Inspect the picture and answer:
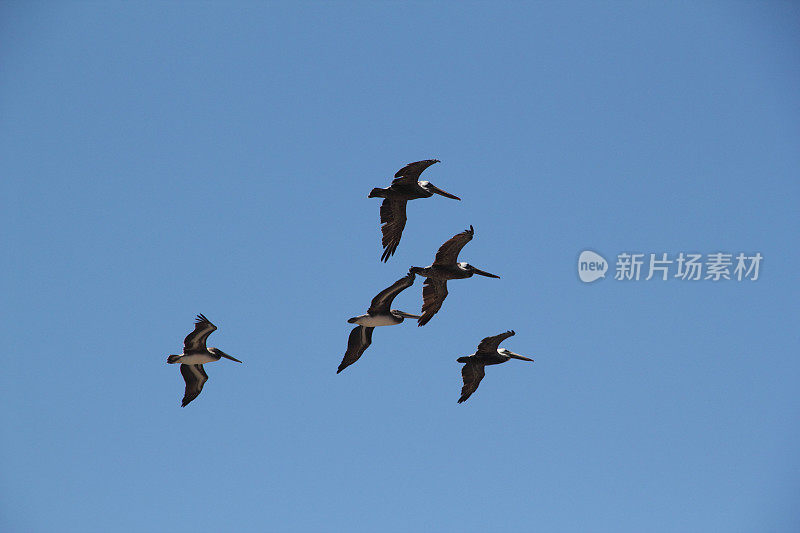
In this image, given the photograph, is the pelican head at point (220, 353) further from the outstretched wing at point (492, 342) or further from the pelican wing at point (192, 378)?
the outstretched wing at point (492, 342)

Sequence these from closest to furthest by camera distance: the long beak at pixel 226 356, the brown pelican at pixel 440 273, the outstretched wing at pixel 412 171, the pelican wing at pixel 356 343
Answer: the outstretched wing at pixel 412 171 < the brown pelican at pixel 440 273 < the pelican wing at pixel 356 343 < the long beak at pixel 226 356

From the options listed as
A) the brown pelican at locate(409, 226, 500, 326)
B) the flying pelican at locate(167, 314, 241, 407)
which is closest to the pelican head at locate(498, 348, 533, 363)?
the brown pelican at locate(409, 226, 500, 326)

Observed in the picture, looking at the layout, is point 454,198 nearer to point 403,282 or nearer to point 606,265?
point 403,282

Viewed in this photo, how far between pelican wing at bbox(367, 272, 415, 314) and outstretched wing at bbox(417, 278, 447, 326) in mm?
555

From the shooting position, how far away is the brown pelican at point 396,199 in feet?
99.7

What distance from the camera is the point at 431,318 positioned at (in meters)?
30.6

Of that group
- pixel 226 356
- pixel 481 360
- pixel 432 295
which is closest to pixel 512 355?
pixel 481 360

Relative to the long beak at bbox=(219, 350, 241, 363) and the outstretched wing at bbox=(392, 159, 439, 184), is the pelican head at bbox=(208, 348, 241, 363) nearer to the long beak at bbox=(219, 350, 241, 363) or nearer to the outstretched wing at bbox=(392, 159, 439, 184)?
the long beak at bbox=(219, 350, 241, 363)

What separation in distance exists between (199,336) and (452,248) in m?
7.72

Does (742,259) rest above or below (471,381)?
above

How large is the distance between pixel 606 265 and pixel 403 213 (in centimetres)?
907

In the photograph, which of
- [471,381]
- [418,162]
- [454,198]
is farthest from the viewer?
[471,381]

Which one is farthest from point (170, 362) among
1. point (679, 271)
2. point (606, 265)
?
point (679, 271)

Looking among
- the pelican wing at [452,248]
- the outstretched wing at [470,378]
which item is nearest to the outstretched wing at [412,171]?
the pelican wing at [452,248]
